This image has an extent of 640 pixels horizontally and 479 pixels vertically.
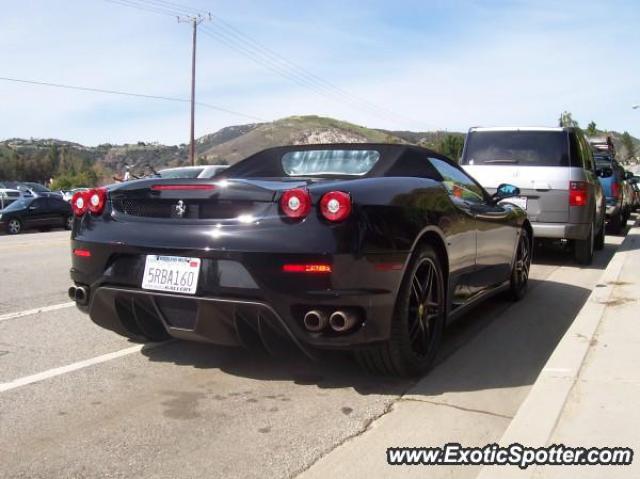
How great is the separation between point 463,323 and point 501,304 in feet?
3.09

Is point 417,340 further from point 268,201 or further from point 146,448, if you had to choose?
point 146,448

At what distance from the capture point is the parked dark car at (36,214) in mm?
19739

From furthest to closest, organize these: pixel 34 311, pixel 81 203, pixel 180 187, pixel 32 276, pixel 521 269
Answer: pixel 32 276 < pixel 521 269 < pixel 34 311 < pixel 81 203 < pixel 180 187

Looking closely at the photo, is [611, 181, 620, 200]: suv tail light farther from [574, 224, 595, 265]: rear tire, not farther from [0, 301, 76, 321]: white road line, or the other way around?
[0, 301, 76, 321]: white road line

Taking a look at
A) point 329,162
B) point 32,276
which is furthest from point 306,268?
point 32,276

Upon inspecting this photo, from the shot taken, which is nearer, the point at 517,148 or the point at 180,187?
the point at 180,187

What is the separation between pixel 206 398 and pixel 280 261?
902mm

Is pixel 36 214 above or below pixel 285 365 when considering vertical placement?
below

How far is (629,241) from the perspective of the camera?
9609mm

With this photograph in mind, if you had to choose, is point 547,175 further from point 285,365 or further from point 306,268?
point 306,268

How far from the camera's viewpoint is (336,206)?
322cm

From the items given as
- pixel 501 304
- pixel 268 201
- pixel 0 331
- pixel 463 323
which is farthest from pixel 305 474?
pixel 501 304

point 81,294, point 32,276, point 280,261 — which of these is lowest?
point 32,276

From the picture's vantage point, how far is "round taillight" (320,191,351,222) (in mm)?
3225
